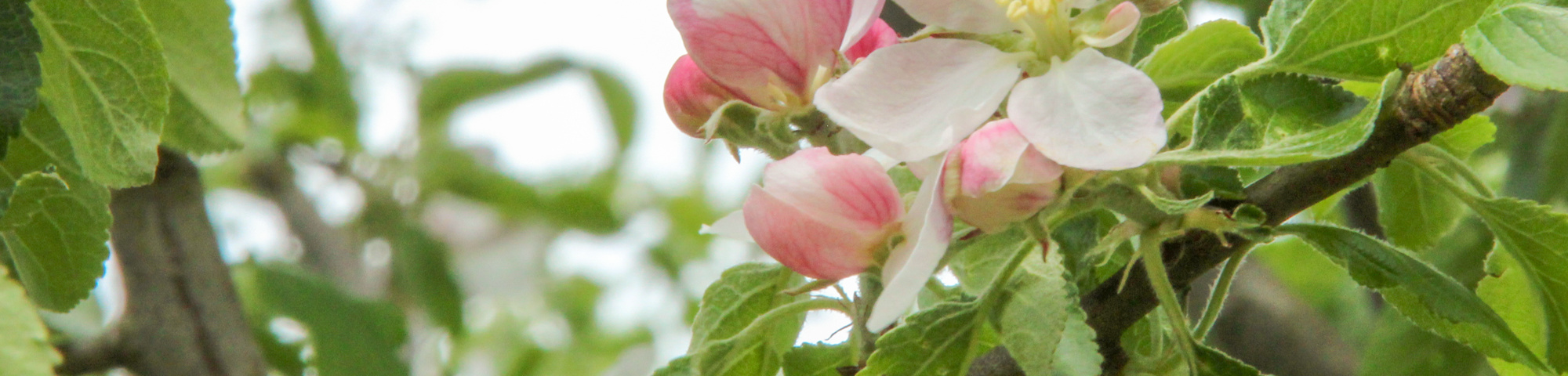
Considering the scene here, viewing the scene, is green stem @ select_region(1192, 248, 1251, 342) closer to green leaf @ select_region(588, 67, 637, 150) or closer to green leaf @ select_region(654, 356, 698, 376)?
green leaf @ select_region(654, 356, 698, 376)

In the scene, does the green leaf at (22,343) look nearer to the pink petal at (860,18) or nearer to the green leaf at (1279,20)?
the pink petal at (860,18)

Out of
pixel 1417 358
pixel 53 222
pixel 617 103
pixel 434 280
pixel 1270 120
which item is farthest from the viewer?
pixel 617 103

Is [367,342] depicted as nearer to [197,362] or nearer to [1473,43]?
[197,362]

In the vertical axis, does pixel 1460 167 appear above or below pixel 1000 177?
below

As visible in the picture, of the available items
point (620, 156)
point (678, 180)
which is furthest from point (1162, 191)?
point (678, 180)

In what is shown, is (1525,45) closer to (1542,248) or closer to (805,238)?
(1542,248)

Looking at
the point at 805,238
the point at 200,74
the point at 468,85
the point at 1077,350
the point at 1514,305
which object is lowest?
the point at 1514,305

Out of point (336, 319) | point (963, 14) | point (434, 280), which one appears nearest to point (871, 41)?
point (963, 14)
